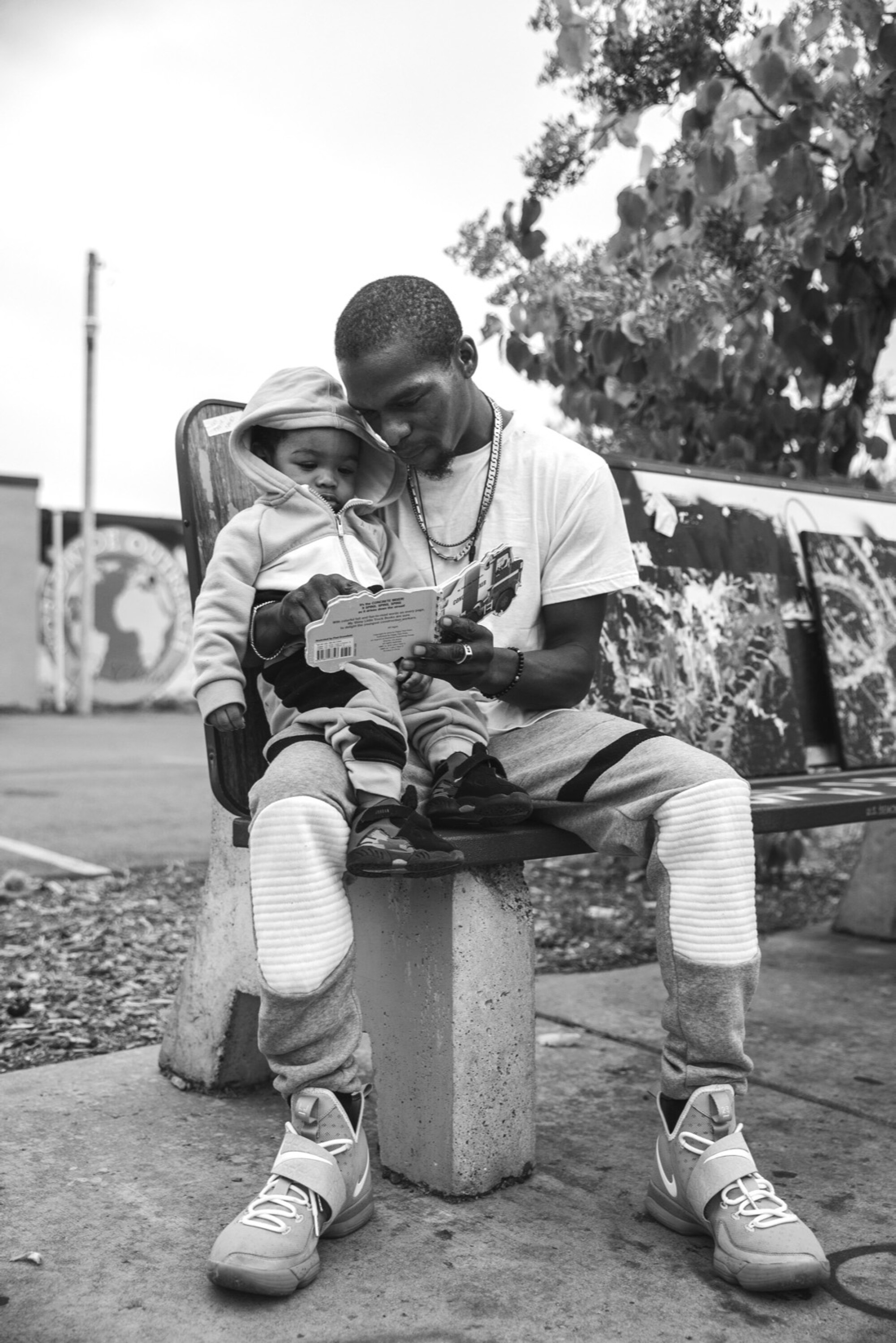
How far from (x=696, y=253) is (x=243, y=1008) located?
118 inches

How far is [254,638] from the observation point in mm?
2461

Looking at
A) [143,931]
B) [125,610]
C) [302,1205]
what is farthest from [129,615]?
[302,1205]

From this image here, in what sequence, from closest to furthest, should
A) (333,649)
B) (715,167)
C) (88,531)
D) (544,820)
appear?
1. (333,649)
2. (544,820)
3. (715,167)
4. (88,531)

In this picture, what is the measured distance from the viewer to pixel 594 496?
8.75 feet

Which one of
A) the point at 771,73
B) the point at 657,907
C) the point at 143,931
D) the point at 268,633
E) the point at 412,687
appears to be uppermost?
the point at 771,73

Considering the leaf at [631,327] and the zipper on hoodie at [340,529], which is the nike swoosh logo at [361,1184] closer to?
the zipper on hoodie at [340,529]

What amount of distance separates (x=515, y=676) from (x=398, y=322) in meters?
0.73

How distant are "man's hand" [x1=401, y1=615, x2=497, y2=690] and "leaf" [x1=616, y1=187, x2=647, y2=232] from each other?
96.1 inches

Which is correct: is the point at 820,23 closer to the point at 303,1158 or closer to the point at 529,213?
the point at 529,213

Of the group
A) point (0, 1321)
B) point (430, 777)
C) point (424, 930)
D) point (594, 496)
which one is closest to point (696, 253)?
point (594, 496)

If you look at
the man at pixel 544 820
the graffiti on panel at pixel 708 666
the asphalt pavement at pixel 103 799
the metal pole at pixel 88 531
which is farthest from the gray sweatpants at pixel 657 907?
the metal pole at pixel 88 531

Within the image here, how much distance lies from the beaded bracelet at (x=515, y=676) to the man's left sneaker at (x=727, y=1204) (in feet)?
2.60

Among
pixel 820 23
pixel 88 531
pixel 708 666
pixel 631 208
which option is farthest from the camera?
pixel 88 531

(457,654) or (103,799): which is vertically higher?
(457,654)
